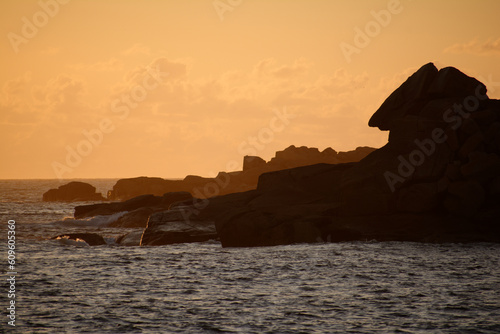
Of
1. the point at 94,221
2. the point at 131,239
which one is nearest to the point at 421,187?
the point at 131,239

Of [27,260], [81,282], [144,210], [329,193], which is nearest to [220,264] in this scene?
[81,282]

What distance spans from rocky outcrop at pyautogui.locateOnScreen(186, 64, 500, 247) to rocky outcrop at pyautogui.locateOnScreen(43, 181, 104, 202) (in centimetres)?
11957

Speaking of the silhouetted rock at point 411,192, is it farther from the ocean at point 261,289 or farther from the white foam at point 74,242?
the white foam at point 74,242

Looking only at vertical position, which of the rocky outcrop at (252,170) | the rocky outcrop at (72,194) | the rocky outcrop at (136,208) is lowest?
the rocky outcrop at (136,208)

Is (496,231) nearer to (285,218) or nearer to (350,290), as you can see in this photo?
(285,218)

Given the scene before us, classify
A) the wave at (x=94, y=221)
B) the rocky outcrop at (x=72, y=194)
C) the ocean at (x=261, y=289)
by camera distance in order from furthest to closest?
the rocky outcrop at (x=72, y=194) < the wave at (x=94, y=221) < the ocean at (x=261, y=289)

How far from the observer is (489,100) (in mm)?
52438

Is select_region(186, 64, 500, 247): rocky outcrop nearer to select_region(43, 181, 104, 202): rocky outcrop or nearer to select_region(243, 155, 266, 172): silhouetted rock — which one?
select_region(243, 155, 266, 172): silhouetted rock

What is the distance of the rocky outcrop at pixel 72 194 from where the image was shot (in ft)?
532

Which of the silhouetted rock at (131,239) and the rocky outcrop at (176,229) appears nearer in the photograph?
the rocky outcrop at (176,229)

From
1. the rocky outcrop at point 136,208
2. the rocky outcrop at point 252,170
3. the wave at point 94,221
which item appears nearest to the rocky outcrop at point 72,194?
the rocky outcrop at point 252,170

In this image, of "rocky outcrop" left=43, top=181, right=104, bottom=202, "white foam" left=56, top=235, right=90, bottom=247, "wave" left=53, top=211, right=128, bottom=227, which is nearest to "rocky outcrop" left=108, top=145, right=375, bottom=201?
"rocky outcrop" left=43, top=181, right=104, bottom=202

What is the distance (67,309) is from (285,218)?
1001 inches

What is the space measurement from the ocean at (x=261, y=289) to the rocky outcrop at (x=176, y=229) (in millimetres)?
4565
